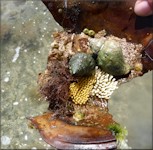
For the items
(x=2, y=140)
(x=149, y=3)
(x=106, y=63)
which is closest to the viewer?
(x=149, y=3)

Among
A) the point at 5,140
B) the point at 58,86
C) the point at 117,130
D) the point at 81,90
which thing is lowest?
the point at 5,140

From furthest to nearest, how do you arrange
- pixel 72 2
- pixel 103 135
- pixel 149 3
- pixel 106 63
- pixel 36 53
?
1. pixel 36 53
2. pixel 72 2
3. pixel 106 63
4. pixel 149 3
5. pixel 103 135

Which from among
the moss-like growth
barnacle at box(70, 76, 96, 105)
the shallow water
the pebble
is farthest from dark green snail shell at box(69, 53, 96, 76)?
the pebble

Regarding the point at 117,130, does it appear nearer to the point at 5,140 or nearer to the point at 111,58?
the point at 111,58

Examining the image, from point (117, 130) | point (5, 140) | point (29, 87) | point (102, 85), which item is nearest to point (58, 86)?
point (102, 85)

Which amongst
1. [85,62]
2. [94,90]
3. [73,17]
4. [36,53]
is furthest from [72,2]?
[36,53]

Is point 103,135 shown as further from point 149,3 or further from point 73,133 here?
point 149,3

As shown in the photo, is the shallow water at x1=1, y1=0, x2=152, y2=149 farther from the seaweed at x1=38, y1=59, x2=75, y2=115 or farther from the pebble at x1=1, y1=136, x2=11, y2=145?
the seaweed at x1=38, y1=59, x2=75, y2=115
